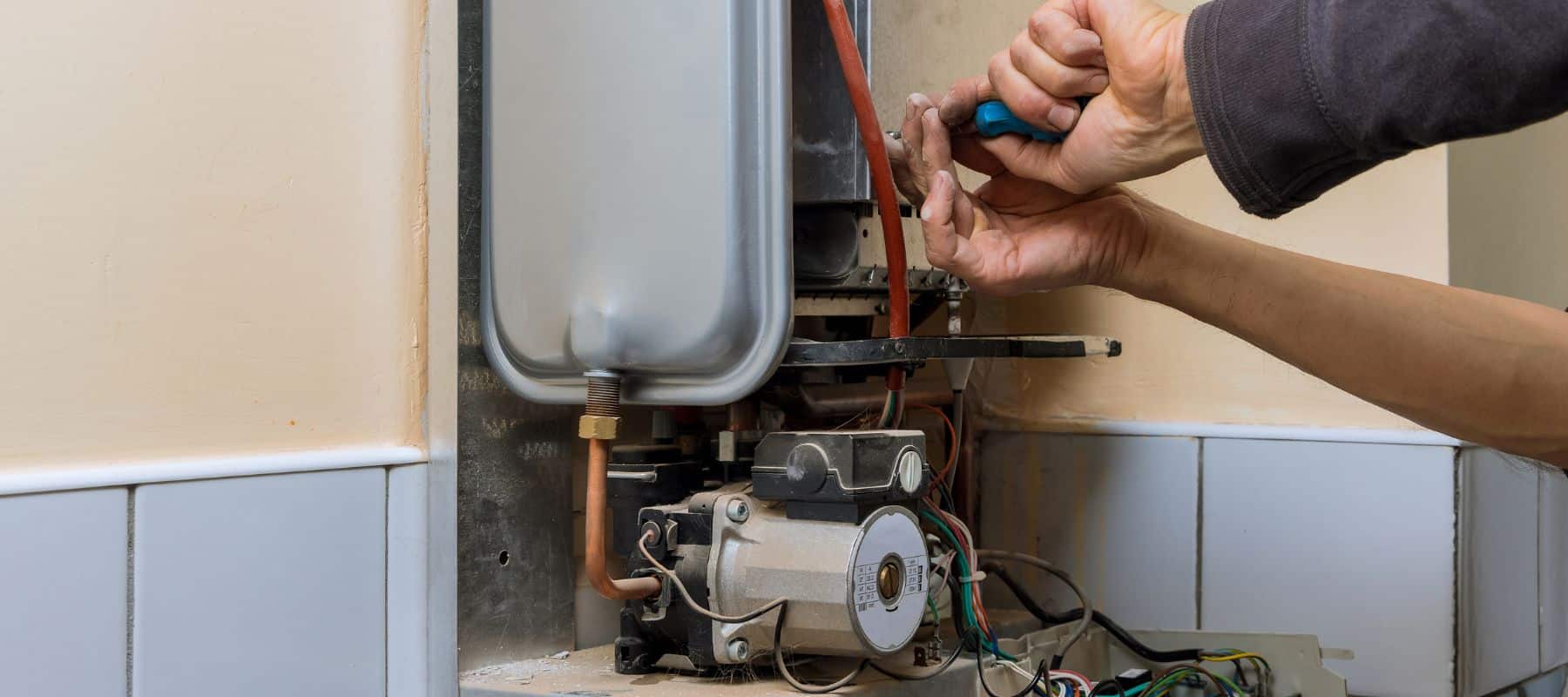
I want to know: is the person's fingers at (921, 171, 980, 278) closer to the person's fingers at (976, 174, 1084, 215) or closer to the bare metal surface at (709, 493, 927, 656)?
the person's fingers at (976, 174, 1084, 215)

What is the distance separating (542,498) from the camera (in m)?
1.21

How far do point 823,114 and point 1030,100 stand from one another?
0.28m

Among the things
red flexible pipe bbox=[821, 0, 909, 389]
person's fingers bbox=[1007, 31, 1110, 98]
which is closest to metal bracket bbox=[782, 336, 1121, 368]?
red flexible pipe bbox=[821, 0, 909, 389]

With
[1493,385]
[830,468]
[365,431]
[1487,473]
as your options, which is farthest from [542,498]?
[1487,473]

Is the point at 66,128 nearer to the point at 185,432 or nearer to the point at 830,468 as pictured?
the point at 185,432

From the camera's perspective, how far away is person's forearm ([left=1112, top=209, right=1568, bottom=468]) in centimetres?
102

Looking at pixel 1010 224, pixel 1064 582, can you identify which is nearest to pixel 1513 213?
pixel 1064 582

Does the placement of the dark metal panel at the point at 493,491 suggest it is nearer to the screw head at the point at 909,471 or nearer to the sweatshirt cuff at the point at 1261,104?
the screw head at the point at 909,471

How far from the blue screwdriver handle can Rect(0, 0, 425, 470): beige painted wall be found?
1.60 feet

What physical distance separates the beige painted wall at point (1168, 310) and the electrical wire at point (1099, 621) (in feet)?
0.64

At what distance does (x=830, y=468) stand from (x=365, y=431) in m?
0.39

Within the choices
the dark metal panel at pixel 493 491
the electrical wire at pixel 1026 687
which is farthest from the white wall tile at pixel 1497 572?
the dark metal panel at pixel 493 491

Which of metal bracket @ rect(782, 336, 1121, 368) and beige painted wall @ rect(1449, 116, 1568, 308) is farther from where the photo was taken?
beige painted wall @ rect(1449, 116, 1568, 308)

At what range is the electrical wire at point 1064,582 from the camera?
1.33m
